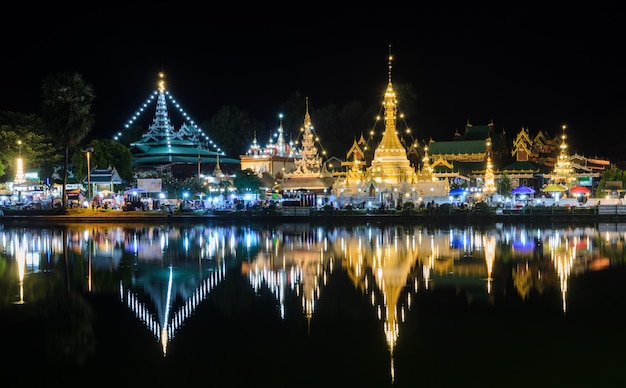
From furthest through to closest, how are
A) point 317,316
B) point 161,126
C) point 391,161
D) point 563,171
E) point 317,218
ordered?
point 161,126 → point 563,171 → point 391,161 → point 317,218 → point 317,316

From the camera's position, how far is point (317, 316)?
1196cm

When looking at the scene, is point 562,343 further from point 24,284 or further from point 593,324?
point 24,284

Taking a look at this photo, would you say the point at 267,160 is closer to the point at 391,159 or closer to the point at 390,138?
the point at 390,138

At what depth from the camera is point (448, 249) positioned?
21266mm

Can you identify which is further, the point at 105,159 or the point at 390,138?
the point at 105,159

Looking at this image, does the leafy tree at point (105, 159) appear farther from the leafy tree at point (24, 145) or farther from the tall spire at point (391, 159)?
the tall spire at point (391, 159)

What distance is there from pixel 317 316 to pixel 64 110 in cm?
3360

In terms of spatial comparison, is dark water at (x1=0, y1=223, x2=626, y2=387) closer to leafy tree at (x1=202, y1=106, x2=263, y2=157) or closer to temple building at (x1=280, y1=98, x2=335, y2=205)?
temple building at (x1=280, y1=98, x2=335, y2=205)

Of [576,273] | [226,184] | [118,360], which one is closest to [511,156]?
[226,184]

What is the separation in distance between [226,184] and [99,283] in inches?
1457

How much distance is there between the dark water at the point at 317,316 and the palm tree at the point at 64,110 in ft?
69.4

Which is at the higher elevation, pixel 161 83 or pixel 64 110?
pixel 161 83

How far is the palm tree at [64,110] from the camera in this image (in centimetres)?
4203

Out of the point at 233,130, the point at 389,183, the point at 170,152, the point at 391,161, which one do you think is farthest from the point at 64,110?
the point at 233,130
